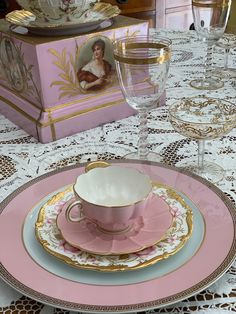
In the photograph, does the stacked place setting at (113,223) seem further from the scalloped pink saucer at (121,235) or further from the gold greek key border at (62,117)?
the gold greek key border at (62,117)

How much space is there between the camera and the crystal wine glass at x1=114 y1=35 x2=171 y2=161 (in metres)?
0.63

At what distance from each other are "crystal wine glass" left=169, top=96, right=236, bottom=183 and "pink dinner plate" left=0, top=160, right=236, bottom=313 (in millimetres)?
111

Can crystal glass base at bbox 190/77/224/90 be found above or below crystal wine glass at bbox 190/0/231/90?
below

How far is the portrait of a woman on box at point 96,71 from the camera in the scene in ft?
2.60

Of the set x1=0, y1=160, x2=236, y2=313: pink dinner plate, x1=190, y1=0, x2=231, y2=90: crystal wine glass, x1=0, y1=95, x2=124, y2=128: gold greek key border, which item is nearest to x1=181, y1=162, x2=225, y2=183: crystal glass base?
x1=0, y1=160, x2=236, y2=313: pink dinner plate

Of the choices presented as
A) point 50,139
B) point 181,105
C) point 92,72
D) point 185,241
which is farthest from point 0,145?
point 185,241

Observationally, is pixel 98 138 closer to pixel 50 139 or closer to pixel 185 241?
pixel 50 139

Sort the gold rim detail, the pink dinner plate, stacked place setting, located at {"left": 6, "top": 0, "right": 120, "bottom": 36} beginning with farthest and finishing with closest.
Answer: the gold rim detail
stacked place setting, located at {"left": 6, "top": 0, "right": 120, "bottom": 36}
the pink dinner plate

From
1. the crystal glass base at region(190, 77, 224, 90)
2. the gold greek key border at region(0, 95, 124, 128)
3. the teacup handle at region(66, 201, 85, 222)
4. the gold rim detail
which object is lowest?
the crystal glass base at region(190, 77, 224, 90)

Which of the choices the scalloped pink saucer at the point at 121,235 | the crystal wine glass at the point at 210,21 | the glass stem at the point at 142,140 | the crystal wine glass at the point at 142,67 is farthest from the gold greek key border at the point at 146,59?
the crystal wine glass at the point at 210,21

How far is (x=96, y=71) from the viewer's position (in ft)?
2.64

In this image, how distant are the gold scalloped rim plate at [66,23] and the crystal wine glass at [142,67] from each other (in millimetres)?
139

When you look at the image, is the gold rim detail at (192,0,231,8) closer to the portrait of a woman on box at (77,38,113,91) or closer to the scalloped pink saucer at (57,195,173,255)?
the portrait of a woman on box at (77,38,113,91)

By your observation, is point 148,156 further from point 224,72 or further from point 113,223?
point 224,72
